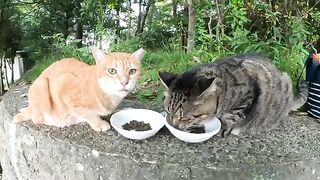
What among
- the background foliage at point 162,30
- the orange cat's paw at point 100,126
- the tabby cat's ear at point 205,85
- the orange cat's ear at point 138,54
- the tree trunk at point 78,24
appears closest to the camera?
the tabby cat's ear at point 205,85

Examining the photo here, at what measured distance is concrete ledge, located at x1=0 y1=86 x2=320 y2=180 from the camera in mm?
1812

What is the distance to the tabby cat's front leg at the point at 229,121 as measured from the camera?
2023 mm

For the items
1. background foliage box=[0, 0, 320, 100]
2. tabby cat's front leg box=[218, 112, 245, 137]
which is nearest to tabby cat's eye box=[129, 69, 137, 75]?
tabby cat's front leg box=[218, 112, 245, 137]

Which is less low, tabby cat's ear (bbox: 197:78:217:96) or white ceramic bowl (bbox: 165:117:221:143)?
tabby cat's ear (bbox: 197:78:217:96)

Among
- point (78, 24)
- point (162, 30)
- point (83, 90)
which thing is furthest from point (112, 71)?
point (78, 24)

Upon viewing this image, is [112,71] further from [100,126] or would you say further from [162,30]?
[162,30]

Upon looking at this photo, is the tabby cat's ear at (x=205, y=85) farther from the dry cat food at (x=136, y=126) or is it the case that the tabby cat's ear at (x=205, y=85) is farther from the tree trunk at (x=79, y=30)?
the tree trunk at (x=79, y=30)

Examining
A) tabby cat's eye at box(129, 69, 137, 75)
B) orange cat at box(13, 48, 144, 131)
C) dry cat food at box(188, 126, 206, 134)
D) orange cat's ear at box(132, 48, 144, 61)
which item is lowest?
dry cat food at box(188, 126, 206, 134)

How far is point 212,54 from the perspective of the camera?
3.16 meters

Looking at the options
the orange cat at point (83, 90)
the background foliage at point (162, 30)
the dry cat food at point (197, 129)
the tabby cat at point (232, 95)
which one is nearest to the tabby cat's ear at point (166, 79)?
the tabby cat at point (232, 95)

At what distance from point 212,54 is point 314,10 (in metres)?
1.33

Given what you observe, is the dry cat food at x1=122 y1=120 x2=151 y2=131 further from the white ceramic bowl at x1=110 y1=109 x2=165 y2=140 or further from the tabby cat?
the tabby cat

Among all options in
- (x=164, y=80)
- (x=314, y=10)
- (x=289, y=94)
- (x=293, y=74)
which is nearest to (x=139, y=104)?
(x=164, y=80)

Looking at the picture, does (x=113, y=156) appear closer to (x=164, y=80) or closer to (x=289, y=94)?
(x=164, y=80)
